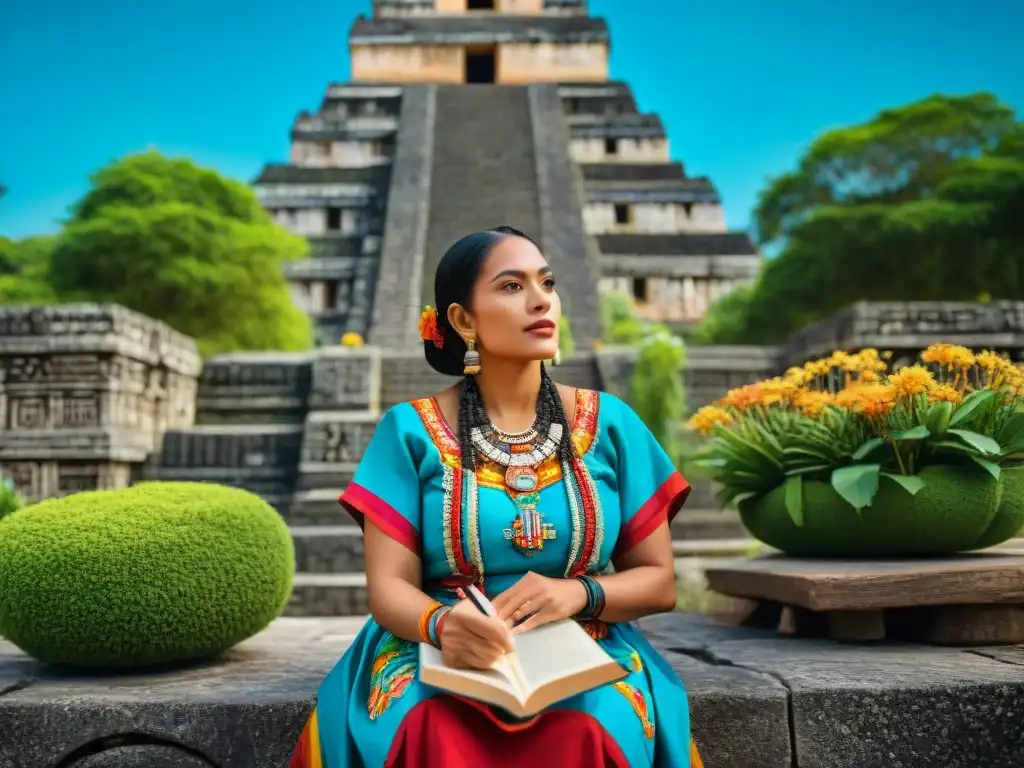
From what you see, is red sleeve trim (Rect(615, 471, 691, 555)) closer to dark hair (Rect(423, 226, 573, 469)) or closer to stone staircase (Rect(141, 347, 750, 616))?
dark hair (Rect(423, 226, 573, 469))

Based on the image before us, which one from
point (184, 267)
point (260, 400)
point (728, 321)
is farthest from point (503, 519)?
point (728, 321)

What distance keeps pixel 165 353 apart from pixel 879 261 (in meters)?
13.1

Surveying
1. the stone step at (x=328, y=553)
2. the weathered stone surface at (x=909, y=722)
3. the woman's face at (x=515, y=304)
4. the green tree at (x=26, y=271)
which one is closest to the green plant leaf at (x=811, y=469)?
the weathered stone surface at (x=909, y=722)

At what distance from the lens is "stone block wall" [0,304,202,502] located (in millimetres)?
6633

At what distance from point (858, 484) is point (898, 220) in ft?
45.4

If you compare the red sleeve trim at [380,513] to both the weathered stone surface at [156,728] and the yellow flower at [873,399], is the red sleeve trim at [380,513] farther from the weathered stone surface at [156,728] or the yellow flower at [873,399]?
the yellow flower at [873,399]

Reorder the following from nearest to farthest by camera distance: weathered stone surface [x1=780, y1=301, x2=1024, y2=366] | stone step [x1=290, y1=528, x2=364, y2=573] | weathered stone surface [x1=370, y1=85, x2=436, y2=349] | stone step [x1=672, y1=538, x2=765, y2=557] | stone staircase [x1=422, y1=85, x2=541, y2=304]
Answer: stone step [x1=290, y1=528, x2=364, y2=573] → stone step [x1=672, y1=538, x2=765, y2=557] → weathered stone surface [x1=780, y1=301, x2=1024, y2=366] → weathered stone surface [x1=370, y1=85, x2=436, y2=349] → stone staircase [x1=422, y1=85, x2=541, y2=304]

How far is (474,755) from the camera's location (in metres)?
1.92

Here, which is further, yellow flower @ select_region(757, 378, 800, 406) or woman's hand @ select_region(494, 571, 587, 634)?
yellow flower @ select_region(757, 378, 800, 406)

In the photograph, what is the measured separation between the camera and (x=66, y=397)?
6.74 meters

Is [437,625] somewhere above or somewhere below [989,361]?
below

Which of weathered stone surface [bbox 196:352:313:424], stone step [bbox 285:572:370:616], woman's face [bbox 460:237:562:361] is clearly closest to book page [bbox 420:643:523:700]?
woman's face [bbox 460:237:562:361]

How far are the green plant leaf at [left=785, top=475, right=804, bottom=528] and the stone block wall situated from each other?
16.0 ft

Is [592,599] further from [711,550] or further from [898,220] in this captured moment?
[898,220]
